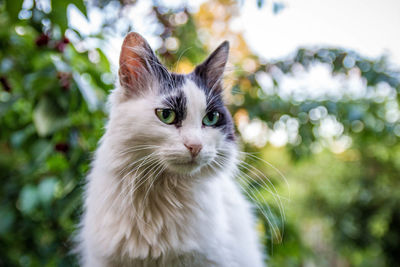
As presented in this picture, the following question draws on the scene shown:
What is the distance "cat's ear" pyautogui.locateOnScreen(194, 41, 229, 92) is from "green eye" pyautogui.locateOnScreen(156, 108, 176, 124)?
0.23 meters

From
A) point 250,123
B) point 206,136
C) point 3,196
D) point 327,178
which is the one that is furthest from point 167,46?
point 327,178

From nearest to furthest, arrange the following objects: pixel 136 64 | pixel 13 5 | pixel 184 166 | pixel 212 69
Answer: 1. pixel 13 5
2. pixel 184 166
3. pixel 136 64
4. pixel 212 69

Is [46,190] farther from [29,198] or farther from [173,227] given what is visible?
[173,227]

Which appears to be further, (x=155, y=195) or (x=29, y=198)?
(x=29, y=198)

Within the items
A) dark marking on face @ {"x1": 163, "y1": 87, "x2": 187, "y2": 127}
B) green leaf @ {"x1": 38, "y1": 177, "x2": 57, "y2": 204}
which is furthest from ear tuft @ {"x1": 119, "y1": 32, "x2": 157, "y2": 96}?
green leaf @ {"x1": 38, "y1": 177, "x2": 57, "y2": 204}

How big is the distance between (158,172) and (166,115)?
0.62 feet

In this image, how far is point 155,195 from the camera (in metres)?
0.96

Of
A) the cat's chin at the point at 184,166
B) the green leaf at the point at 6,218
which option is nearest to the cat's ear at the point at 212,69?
the cat's chin at the point at 184,166

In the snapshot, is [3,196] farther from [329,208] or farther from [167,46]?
[329,208]

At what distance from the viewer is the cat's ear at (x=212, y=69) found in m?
1.04

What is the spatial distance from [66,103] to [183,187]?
563 millimetres

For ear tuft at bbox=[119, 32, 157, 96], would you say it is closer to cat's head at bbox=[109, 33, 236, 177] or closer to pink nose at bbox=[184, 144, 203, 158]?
cat's head at bbox=[109, 33, 236, 177]

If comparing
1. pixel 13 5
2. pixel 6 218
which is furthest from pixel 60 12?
pixel 6 218

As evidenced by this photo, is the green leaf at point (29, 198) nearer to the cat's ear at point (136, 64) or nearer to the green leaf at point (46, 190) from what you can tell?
the green leaf at point (46, 190)
